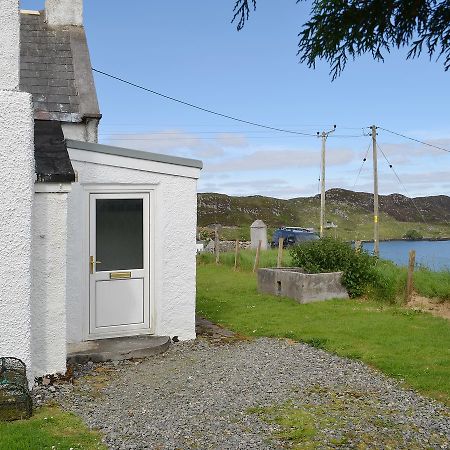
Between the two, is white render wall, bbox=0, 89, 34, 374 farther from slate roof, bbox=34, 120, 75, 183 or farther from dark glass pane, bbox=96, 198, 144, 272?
dark glass pane, bbox=96, 198, 144, 272

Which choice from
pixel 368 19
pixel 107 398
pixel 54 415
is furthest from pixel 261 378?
pixel 368 19

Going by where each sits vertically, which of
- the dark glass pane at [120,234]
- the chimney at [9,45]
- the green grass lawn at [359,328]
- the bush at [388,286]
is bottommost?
the green grass lawn at [359,328]

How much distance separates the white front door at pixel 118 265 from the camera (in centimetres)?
939

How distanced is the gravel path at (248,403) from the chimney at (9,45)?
369cm

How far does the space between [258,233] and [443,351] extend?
23939 millimetres

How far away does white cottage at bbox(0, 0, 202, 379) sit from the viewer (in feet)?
22.3

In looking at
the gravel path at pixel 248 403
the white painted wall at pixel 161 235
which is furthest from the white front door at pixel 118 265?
the gravel path at pixel 248 403

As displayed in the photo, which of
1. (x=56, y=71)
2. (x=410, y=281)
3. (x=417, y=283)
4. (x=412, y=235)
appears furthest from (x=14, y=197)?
(x=412, y=235)

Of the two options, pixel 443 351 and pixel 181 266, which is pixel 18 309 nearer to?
pixel 181 266

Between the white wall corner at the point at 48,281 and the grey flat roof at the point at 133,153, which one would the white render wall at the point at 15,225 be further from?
the grey flat roof at the point at 133,153

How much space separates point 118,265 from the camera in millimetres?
9625

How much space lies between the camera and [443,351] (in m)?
9.19

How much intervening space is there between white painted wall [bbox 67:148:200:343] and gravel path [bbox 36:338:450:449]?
1.11 metres

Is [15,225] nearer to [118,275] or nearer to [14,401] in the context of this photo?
[14,401]
